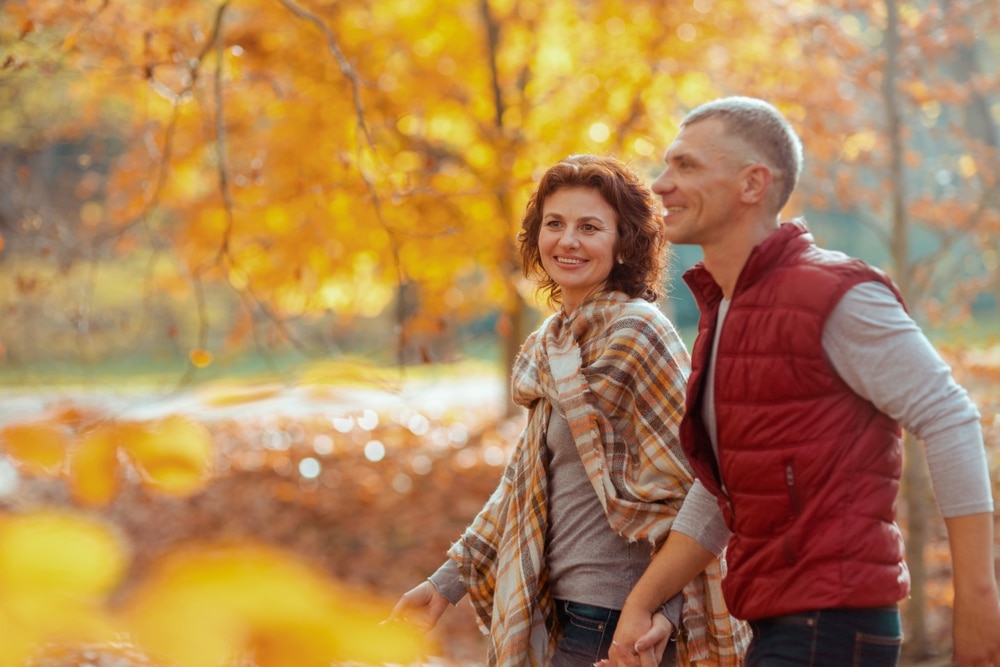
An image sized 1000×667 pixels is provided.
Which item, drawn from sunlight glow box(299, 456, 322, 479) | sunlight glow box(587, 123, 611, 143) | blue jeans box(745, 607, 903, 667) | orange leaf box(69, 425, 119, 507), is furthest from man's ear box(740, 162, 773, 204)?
sunlight glow box(299, 456, 322, 479)

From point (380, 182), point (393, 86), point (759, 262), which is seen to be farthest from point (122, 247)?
point (759, 262)

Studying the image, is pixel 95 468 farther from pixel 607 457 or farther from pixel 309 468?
pixel 309 468

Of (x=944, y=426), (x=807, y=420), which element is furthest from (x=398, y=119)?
(x=944, y=426)

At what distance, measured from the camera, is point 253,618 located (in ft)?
3.32

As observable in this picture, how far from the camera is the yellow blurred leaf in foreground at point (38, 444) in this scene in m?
1.49

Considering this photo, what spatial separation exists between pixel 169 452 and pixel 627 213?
1.37 m

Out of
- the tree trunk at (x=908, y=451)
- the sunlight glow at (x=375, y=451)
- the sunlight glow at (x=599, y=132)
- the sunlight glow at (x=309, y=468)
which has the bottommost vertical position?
the sunlight glow at (x=309, y=468)

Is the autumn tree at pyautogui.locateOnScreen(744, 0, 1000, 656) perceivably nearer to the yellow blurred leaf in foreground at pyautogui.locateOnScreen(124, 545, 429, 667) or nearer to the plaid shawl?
the plaid shawl

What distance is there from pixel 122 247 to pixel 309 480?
3.41m

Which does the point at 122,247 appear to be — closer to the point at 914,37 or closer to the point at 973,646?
the point at 914,37

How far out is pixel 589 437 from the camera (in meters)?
2.35

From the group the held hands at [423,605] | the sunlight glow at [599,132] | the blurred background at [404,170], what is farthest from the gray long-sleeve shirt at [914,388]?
the sunlight glow at [599,132]

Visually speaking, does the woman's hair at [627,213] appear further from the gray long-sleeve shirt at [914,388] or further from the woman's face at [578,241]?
the gray long-sleeve shirt at [914,388]

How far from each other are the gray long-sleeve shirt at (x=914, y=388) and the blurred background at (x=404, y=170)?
8.30 feet
